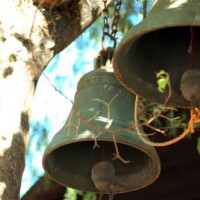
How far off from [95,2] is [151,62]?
717mm

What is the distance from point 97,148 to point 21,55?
542 millimetres

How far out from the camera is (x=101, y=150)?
10.1 feet

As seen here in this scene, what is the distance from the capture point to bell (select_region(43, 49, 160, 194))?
2854 millimetres

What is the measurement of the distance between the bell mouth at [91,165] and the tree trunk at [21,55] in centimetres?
23

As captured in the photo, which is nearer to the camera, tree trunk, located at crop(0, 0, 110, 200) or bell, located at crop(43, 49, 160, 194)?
tree trunk, located at crop(0, 0, 110, 200)

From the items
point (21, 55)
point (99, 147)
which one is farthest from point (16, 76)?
point (99, 147)

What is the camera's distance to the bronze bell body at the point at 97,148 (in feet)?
9.36

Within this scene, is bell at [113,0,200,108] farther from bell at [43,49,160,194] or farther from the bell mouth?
the bell mouth

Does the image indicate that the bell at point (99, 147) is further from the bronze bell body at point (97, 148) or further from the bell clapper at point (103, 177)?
the bell clapper at point (103, 177)

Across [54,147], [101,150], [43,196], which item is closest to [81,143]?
[101,150]

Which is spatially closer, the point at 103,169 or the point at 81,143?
the point at 103,169

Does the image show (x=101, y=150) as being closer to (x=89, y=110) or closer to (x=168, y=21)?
(x=89, y=110)

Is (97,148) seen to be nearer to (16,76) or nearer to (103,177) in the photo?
(103,177)

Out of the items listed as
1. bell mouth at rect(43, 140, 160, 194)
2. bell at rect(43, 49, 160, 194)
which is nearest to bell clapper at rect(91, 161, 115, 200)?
bell at rect(43, 49, 160, 194)
